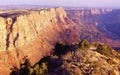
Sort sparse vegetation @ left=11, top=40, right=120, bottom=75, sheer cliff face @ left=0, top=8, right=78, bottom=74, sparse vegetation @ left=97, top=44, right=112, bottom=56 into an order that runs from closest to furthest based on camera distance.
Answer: sparse vegetation @ left=11, top=40, right=120, bottom=75 < sparse vegetation @ left=97, top=44, right=112, bottom=56 < sheer cliff face @ left=0, top=8, right=78, bottom=74

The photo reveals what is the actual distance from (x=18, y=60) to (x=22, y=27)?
41.6 ft

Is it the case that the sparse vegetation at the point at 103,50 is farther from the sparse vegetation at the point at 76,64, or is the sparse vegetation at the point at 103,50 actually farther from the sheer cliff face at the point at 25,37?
the sheer cliff face at the point at 25,37

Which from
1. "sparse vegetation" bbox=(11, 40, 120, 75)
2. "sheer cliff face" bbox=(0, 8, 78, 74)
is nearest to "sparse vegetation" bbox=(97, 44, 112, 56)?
"sparse vegetation" bbox=(11, 40, 120, 75)

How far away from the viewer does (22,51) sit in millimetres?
80625

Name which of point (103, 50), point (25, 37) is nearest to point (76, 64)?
point (103, 50)

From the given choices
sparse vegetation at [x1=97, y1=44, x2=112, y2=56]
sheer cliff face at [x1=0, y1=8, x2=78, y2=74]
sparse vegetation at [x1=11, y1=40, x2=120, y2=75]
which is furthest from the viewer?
sheer cliff face at [x1=0, y1=8, x2=78, y2=74]

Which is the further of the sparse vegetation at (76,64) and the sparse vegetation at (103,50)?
the sparse vegetation at (103,50)

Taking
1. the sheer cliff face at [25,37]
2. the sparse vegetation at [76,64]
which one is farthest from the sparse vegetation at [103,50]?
the sheer cliff face at [25,37]

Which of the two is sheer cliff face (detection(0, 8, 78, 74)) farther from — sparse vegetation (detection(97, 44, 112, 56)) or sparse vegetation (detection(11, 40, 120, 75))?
sparse vegetation (detection(11, 40, 120, 75))

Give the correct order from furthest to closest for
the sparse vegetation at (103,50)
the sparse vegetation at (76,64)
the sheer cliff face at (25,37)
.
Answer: the sheer cliff face at (25,37), the sparse vegetation at (103,50), the sparse vegetation at (76,64)

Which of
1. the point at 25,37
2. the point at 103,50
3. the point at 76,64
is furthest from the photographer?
the point at 25,37

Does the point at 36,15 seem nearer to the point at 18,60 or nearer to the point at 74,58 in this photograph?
the point at 18,60

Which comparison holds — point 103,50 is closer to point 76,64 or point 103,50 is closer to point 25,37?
point 76,64

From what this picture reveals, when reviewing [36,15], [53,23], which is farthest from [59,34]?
[36,15]
